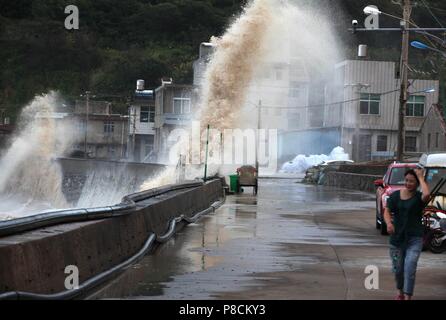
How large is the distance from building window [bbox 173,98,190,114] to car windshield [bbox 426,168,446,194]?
2633 inches

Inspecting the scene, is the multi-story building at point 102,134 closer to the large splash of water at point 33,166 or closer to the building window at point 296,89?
the large splash of water at point 33,166

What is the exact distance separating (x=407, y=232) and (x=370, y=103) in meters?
65.1

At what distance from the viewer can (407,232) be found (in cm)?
1127

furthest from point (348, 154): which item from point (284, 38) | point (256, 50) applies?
point (256, 50)

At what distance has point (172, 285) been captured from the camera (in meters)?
12.5

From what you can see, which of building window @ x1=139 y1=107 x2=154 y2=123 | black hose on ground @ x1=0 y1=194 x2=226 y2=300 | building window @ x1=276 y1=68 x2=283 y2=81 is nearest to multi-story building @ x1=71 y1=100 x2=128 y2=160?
building window @ x1=139 y1=107 x2=154 y2=123

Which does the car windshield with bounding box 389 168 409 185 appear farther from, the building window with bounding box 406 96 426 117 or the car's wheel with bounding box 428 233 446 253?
the building window with bounding box 406 96 426 117

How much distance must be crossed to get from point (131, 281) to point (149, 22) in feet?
432

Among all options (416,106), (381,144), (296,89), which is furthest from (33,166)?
(416,106)

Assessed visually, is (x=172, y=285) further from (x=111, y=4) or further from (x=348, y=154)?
(x=111, y=4)

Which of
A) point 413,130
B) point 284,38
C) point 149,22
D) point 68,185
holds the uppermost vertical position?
point 149,22

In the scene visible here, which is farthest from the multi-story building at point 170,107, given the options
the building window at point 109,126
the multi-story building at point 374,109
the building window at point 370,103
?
the building window at point 109,126

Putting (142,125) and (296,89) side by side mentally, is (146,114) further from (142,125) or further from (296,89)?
(296,89)

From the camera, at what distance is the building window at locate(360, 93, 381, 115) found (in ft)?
247
